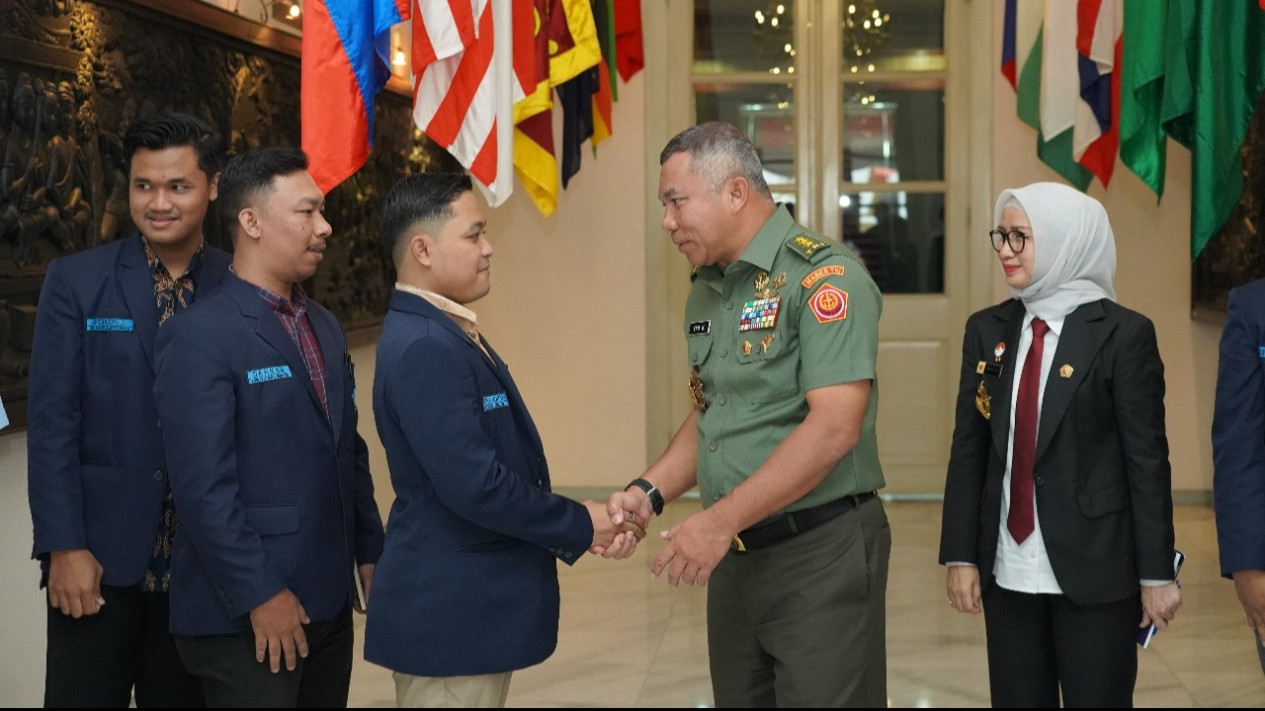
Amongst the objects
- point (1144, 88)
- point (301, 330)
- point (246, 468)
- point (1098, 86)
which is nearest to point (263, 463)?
point (246, 468)

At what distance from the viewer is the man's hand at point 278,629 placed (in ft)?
7.83

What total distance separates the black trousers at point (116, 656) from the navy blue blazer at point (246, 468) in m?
0.32

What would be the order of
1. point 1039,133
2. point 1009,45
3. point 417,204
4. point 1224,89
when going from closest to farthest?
1. point 417,204
2. point 1224,89
3. point 1039,133
4. point 1009,45

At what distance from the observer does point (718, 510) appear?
94.9 inches

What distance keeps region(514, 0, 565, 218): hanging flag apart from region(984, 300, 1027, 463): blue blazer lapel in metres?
2.80

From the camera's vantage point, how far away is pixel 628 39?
7324mm

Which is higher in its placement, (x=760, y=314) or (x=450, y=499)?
(x=760, y=314)

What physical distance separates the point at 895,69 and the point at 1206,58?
3120mm

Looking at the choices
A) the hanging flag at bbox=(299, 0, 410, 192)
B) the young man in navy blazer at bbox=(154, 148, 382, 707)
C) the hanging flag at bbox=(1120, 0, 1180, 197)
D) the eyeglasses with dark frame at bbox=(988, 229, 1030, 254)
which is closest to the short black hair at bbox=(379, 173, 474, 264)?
the young man in navy blazer at bbox=(154, 148, 382, 707)

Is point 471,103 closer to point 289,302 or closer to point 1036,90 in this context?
point 289,302

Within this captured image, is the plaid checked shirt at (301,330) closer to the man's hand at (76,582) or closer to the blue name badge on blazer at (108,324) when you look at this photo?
the blue name badge on blazer at (108,324)

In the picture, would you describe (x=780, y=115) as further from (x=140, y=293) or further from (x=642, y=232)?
(x=140, y=293)

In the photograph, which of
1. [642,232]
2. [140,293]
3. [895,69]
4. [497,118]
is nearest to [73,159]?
[140,293]

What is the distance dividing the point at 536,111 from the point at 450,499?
11.7ft
